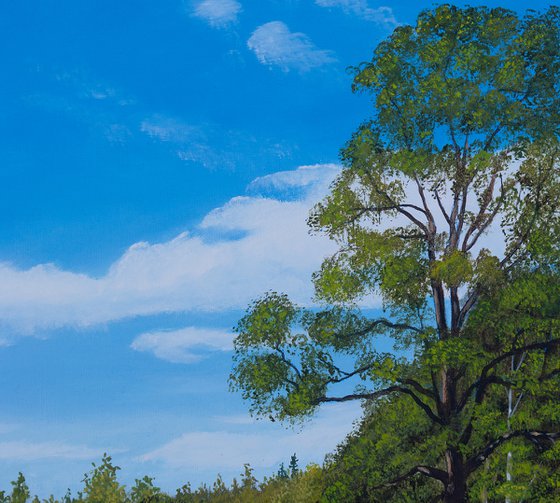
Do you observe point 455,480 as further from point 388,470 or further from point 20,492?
point 20,492

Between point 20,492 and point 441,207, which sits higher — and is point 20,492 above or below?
below

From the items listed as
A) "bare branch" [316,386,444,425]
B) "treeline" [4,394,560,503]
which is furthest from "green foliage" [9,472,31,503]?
"bare branch" [316,386,444,425]

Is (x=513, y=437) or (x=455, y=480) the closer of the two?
(x=513, y=437)

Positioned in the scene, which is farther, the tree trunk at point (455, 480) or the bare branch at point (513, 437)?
the tree trunk at point (455, 480)

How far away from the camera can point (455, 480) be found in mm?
19578

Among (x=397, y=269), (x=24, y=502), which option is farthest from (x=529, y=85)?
(x=24, y=502)

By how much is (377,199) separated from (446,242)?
2036 mm

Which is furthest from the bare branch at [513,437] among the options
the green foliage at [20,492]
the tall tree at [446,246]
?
the green foliage at [20,492]

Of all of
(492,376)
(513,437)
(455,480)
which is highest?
(492,376)

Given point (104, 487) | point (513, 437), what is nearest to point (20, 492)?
point (104, 487)

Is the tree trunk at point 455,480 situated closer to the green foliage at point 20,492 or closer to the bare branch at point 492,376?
the bare branch at point 492,376

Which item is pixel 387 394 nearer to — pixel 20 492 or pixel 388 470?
pixel 388 470

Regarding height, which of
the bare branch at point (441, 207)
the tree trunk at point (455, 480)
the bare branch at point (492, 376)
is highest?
the bare branch at point (441, 207)

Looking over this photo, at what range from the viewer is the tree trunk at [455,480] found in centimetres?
1953
